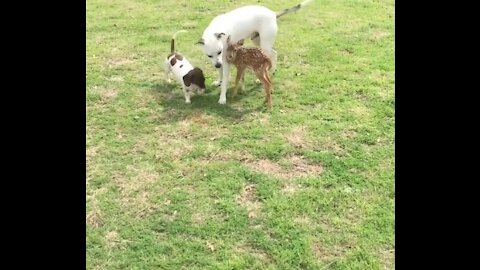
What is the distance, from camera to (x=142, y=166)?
193 inches

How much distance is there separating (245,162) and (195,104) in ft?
4.49

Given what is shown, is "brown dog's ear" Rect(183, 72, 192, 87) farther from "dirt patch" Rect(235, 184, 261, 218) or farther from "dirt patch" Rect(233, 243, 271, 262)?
"dirt patch" Rect(233, 243, 271, 262)

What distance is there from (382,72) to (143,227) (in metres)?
4.00

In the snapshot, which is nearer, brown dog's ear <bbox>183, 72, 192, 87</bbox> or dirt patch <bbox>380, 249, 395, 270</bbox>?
dirt patch <bbox>380, 249, 395, 270</bbox>

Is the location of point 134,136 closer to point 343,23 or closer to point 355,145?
point 355,145

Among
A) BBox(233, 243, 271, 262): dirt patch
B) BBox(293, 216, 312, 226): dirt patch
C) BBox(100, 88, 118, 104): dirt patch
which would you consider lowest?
BBox(233, 243, 271, 262): dirt patch

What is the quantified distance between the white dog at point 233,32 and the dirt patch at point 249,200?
5.63 ft

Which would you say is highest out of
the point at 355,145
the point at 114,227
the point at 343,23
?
the point at 343,23

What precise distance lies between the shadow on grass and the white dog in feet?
0.42

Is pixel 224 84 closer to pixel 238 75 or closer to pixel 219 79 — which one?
pixel 238 75

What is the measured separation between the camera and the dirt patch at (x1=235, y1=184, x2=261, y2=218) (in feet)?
13.9

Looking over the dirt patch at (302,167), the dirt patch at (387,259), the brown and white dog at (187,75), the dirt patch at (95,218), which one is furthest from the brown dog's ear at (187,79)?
the dirt patch at (387,259)

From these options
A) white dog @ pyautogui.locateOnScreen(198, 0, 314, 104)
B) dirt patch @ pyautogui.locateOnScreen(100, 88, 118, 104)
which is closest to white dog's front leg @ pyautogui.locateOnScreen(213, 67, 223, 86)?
white dog @ pyautogui.locateOnScreen(198, 0, 314, 104)
